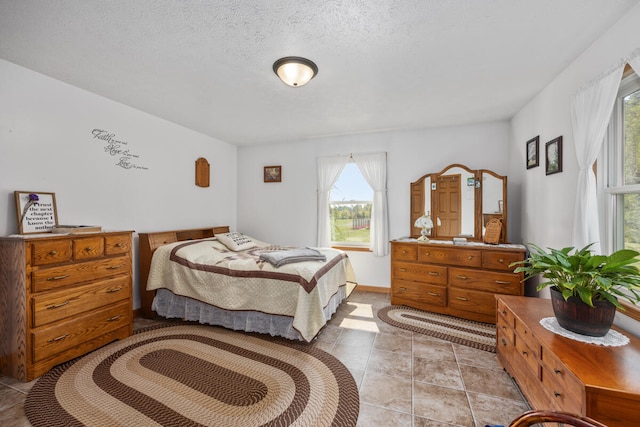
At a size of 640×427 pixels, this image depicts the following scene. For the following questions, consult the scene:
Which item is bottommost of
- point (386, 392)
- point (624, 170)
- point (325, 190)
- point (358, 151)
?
point (386, 392)

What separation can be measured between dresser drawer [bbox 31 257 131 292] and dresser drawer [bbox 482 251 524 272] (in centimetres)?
377

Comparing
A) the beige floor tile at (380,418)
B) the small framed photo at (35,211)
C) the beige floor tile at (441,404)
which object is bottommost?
the beige floor tile at (380,418)

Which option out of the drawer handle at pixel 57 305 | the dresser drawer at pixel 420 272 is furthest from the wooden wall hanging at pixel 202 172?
the dresser drawer at pixel 420 272

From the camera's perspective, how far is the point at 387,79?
238cm

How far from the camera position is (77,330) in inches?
84.9

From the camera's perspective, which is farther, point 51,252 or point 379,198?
point 379,198

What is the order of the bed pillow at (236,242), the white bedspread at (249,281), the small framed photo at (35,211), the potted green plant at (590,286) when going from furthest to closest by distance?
1. the bed pillow at (236,242)
2. the white bedspread at (249,281)
3. the small framed photo at (35,211)
4. the potted green plant at (590,286)

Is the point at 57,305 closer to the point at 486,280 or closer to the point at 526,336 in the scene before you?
the point at 526,336

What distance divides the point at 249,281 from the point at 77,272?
4.61ft

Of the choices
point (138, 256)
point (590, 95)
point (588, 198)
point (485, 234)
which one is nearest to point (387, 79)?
point (590, 95)

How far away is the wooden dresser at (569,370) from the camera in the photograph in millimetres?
1027

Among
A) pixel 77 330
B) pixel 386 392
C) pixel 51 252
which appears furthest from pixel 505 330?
pixel 51 252

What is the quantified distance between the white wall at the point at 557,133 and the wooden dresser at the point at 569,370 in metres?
0.47

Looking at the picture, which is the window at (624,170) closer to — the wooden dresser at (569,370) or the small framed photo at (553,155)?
the small framed photo at (553,155)
